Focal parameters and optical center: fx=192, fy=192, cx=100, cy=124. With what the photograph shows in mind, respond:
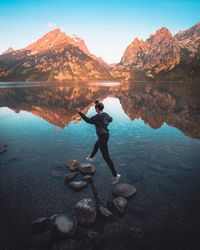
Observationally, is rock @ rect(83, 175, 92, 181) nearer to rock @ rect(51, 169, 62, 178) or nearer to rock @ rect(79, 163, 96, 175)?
rock @ rect(79, 163, 96, 175)

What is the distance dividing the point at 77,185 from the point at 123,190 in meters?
2.66

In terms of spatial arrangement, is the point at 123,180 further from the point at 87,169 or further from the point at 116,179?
the point at 87,169

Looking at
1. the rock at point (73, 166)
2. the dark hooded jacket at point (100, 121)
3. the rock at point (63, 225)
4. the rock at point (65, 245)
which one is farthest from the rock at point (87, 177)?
the rock at point (65, 245)

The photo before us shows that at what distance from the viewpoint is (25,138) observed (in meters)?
20.6

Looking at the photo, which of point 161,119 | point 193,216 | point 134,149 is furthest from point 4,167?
point 161,119

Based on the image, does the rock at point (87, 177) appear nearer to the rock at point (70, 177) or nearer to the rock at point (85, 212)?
the rock at point (70, 177)

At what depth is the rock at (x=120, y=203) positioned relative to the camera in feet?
30.0

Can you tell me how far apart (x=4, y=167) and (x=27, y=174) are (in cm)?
222

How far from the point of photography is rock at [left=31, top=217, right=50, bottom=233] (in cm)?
802

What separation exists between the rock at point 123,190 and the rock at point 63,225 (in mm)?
2980

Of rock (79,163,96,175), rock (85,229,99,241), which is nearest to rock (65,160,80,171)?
rock (79,163,96,175)

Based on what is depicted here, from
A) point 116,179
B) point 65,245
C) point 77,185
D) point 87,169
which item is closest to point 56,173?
point 87,169

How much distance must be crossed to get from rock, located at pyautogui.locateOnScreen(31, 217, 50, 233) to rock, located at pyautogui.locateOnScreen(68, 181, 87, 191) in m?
2.81

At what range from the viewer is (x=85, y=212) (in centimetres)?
868
